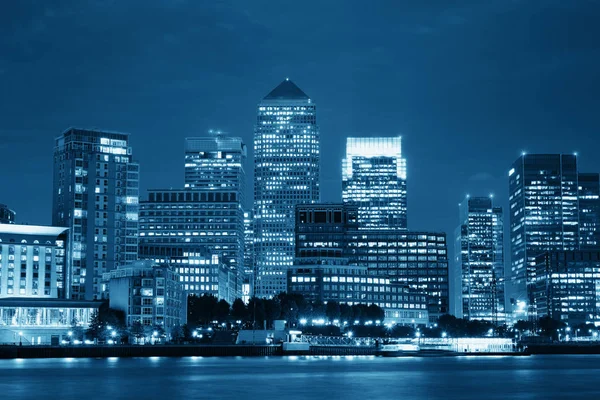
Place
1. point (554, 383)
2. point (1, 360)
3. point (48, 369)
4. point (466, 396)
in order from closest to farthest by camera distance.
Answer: point (466, 396)
point (554, 383)
point (48, 369)
point (1, 360)

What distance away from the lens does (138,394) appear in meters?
103

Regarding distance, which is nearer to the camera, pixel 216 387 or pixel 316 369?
pixel 216 387

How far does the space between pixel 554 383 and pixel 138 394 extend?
53809mm

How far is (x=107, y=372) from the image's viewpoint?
14438 cm

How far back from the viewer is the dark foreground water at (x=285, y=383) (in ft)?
339

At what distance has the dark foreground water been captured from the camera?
103 meters

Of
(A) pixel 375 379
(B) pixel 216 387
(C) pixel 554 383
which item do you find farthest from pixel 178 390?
(C) pixel 554 383

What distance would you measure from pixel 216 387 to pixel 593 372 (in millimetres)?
69438

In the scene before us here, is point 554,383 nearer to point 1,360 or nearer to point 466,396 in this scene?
point 466,396

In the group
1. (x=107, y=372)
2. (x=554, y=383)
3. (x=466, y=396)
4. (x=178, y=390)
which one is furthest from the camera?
(x=107, y=372)

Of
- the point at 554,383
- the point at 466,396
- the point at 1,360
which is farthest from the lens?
the point at 1,360

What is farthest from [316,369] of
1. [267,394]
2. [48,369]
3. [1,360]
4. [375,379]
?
[1,360]

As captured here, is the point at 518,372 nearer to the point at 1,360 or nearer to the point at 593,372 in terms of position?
the point at 593,372

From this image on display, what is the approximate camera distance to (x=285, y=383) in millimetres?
120625
